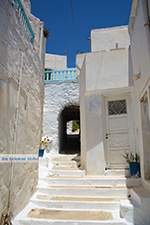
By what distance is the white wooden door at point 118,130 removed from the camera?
5242 millimetres

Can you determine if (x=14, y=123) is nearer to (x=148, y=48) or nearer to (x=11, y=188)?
(x=11, y=188)

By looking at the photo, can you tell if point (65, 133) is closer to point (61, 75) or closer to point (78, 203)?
point (61, 75)

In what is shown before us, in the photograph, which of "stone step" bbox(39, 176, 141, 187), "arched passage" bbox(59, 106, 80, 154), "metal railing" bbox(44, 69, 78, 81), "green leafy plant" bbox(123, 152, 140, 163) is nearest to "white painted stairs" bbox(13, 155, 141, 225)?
"stone step" bbox(39, 176, 141, 187)

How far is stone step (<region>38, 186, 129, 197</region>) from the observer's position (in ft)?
13.0

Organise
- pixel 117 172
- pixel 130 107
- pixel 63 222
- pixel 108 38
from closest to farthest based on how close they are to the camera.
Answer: pixel 63 222
pixel 117 172
pixel 130 107
pixel 108 38

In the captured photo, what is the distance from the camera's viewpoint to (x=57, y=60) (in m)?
20.4

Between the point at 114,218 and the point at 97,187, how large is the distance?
3.83ft

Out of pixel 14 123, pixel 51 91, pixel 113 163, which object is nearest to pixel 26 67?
pixel 14 123

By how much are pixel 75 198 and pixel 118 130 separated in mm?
2422

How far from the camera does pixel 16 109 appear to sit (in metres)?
3.18

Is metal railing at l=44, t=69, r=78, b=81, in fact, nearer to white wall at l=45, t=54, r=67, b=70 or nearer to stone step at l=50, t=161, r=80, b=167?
stone step at l=50, t=161, r=80, b=167

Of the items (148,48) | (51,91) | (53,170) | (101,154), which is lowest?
(53,170)

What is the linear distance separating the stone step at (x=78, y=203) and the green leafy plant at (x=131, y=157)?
4.27ft

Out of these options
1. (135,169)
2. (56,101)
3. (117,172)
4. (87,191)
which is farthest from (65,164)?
(56,101)
